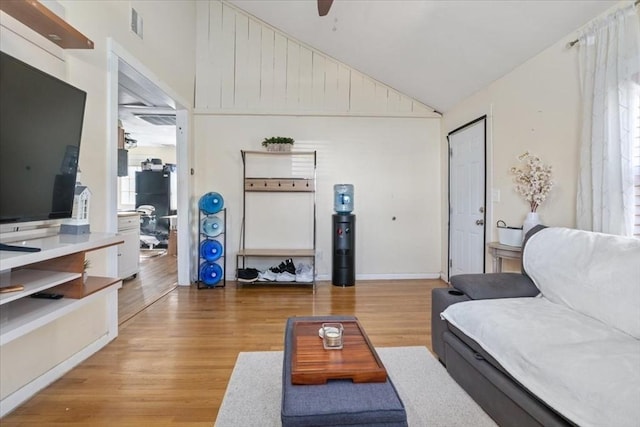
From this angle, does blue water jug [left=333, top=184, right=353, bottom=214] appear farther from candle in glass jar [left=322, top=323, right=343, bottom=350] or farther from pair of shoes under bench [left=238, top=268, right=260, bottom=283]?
candle in glass jar [left=322, top=323, right=343, bottom=350]

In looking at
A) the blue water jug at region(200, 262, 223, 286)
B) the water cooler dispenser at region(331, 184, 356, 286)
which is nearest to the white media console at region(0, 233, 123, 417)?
the blue water jug at region(200, 262, 223, 286)

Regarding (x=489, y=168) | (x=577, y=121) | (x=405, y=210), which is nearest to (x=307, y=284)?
(x=405, y=210)

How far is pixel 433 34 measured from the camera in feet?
10.2

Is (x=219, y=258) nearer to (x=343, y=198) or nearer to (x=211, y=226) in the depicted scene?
(x=211, y=226)

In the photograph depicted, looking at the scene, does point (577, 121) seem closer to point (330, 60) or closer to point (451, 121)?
point (451, 121)

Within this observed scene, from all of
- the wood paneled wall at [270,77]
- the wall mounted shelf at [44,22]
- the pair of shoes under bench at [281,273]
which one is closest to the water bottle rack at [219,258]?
the pair of shoes under bench at [281,273]

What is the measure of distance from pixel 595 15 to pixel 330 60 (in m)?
3.17

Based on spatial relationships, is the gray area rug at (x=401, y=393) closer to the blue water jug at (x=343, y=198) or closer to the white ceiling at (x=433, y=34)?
the blue water jug at (x=343, y=198)

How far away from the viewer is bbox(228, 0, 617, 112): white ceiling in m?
2.42

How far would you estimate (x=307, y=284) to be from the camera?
14.3 feet

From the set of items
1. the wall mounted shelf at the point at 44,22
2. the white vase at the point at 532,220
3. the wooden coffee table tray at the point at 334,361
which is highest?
the wall mounted shelf at the point at 44,22

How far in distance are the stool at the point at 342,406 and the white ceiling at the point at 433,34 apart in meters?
2.92

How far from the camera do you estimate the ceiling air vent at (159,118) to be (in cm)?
555

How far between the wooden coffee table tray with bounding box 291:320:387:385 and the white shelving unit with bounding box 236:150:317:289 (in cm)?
278
